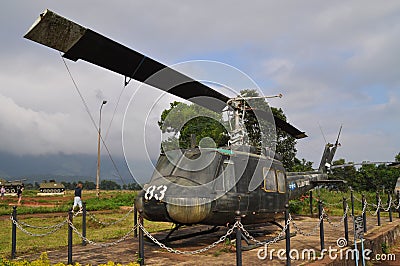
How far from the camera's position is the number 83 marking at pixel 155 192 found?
8.76 meters

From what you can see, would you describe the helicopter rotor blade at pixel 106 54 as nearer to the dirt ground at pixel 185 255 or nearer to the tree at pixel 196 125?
the tree at pixel 196 125

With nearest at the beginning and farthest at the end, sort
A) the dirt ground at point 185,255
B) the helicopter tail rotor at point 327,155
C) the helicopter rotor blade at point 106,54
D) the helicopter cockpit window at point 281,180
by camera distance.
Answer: the helicopter rotor blade at point 106,54 → the dirt ground at point 185,255 → the helicopter cockpit window at point 281,180 → the helicopter tail rotor at point 327,155

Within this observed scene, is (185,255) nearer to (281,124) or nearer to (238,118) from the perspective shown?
(238,118)

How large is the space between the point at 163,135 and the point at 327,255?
17.5 feet

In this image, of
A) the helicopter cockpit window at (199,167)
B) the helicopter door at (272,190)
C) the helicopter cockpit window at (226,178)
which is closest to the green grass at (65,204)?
the helicopter cockpit window at (199,167)

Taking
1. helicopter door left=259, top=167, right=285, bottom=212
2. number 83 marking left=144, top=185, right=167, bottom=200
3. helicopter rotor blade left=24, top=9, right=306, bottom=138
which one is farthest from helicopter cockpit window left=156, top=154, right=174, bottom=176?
helicopter door left=259, top=167, right=285, bottom=212

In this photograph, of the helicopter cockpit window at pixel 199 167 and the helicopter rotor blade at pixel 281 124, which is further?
the helicopter rotor blade at pixel 281 124

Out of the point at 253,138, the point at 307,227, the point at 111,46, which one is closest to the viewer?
the point at 111,46

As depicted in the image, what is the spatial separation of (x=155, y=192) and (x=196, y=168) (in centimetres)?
138

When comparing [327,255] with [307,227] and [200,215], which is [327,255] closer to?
[200,215]

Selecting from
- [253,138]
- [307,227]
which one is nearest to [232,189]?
[307,227]

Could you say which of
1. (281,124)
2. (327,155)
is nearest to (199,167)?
(281,124)

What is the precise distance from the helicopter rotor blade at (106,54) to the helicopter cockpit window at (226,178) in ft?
6.79

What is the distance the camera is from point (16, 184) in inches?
2518
